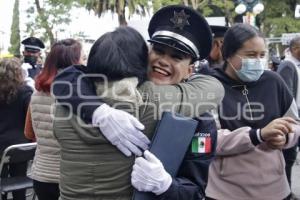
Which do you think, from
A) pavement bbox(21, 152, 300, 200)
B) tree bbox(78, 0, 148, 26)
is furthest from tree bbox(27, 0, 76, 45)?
pavement bbox(21, 152, 300, 200)

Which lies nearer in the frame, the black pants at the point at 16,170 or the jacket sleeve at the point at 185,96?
the jacket sleeve at the point at 185,96

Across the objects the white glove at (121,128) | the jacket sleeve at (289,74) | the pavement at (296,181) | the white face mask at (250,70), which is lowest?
the pavement at (296,181)

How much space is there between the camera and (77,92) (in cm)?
172

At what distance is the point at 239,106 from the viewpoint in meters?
2.35

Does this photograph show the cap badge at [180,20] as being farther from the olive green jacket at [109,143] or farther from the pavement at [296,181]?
the pavement at [296,181]

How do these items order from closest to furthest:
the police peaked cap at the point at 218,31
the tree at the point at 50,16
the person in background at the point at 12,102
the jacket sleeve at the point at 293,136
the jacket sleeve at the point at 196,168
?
the jacket sleeve at the point at 196,168 → the jacket sleeve at the point at 293,136 → the police peaked cap at the point at 218,31 → the person in background at the point at 12,102 → the tree at the point at 50,16

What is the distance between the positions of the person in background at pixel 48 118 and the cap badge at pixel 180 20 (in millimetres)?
1550

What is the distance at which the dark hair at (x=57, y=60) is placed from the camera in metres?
3.25

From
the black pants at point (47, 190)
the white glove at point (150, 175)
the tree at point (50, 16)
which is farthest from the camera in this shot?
the tree at point (50, 16)

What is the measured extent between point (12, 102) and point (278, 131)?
276 cm

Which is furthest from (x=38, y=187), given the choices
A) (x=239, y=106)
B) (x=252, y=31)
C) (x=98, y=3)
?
(x=98, y=3)

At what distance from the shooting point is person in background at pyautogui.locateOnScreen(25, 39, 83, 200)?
3.20 m

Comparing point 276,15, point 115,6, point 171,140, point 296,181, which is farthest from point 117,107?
point 115,6

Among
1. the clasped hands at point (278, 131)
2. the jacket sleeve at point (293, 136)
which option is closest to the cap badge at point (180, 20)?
the clasped hands at point (278, 131)
